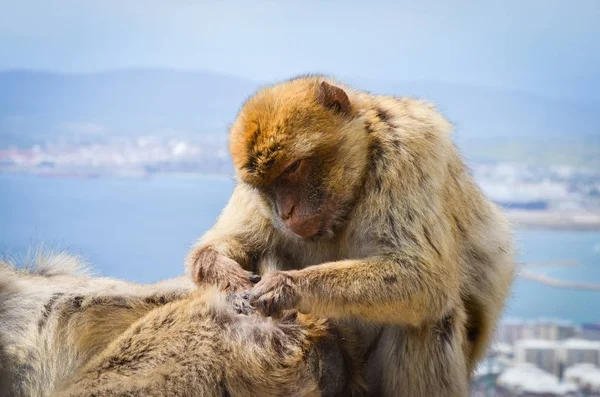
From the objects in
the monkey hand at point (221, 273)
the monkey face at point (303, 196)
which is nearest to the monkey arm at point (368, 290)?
the monkey face at point (303, 196)

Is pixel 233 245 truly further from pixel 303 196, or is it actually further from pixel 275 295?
pixel 275 295

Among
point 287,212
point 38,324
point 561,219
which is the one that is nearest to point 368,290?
point 287,212

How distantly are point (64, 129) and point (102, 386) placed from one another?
687 centimetres

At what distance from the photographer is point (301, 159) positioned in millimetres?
3367

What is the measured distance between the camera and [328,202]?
339 centimetres

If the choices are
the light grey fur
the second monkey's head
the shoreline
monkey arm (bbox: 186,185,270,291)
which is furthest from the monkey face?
the shoreline

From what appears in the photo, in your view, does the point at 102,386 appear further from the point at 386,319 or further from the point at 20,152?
the point at 20,152

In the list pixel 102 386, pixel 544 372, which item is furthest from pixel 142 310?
pixel 544 372

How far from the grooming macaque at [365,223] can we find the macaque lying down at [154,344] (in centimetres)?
15

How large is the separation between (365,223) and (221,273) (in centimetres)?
65

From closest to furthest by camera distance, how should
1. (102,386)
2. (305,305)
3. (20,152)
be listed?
(102,386) < (305,305) < (20,152)

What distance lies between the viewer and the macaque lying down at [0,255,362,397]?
9.65 feet

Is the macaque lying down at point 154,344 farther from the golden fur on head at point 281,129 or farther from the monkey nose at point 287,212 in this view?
the golden fur on head at point 281,129

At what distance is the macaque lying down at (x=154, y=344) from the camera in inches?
116
